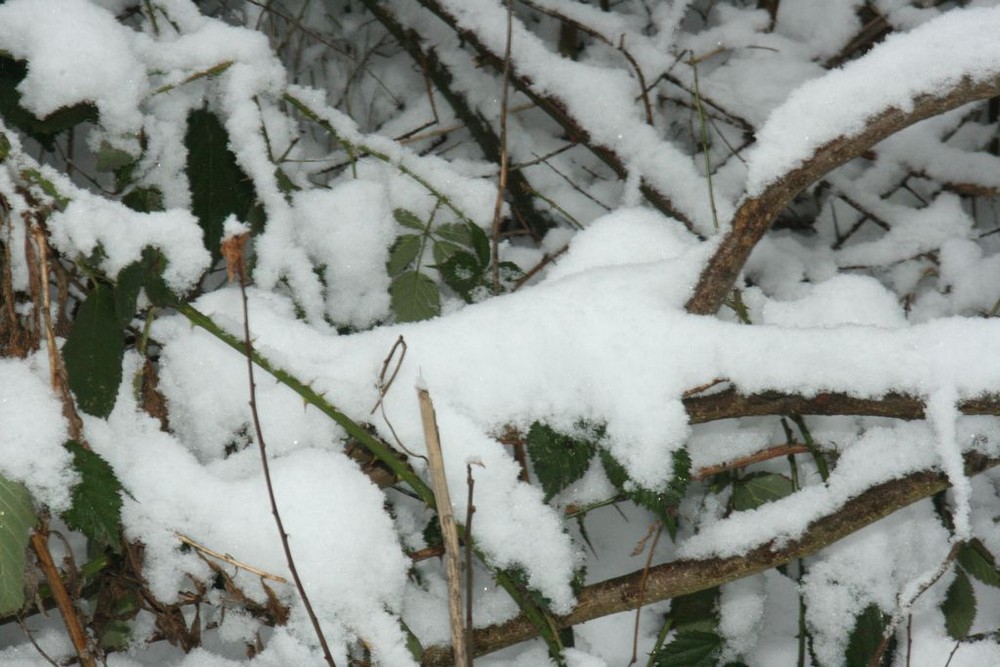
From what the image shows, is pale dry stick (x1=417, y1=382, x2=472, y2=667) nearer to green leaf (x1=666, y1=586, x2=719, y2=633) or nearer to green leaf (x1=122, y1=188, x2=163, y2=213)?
green leaf (x1=666, y1=586, x2=719, y2=633)

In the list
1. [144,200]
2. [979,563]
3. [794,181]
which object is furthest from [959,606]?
[144,200]

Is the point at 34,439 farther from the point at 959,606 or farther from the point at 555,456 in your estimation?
the point at 959,606

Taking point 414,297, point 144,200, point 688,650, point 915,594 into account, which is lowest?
point 688,650

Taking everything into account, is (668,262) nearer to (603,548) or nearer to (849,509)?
(849,509)

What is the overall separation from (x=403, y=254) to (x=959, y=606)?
0.88m

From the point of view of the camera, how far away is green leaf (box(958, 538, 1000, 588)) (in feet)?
3.44

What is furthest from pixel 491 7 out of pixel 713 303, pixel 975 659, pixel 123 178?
pixel 975 659

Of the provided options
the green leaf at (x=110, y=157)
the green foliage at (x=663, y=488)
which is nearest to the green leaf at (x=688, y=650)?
the green foliage at (x=663, y=488)

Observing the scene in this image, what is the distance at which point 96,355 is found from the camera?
854 millimetres

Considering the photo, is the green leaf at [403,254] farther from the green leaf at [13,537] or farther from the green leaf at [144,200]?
the green leaf at [13,537]

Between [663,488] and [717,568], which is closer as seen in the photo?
[663,488]

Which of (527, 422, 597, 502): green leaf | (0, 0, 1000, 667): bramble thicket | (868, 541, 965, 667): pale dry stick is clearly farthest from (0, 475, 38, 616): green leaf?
(868, 541, 965, 667): pale dry stick

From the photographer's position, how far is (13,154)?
887mm

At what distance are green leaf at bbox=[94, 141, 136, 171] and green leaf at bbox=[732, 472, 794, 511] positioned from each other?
34.9 inches
